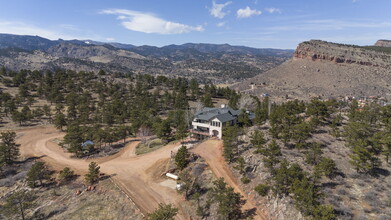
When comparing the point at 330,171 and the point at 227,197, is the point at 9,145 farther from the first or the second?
the point at 330,171

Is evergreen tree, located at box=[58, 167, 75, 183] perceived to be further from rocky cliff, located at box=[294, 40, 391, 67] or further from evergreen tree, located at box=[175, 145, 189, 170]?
rocky cliff, located at box=[294, 40, 391, 67]

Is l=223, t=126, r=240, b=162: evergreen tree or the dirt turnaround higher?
l=223, t=126, r=240, b=162: evergreen tree

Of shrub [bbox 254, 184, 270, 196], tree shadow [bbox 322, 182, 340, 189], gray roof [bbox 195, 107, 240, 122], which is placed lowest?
shrub [bbox 254, 184, 270, 196]

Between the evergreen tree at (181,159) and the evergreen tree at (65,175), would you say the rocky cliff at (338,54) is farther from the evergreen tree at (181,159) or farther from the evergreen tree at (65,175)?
the evergreen tree at (65,175)

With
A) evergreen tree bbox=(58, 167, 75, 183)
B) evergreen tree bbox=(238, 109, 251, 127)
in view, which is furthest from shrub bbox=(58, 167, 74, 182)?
evergreen tree bbox=(238, 109, 251, 127)

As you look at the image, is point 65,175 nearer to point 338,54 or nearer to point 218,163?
point 218,163

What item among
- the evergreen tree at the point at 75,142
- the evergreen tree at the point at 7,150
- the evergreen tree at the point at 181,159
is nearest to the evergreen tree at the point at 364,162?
the evergreen tree at the point at 181,159

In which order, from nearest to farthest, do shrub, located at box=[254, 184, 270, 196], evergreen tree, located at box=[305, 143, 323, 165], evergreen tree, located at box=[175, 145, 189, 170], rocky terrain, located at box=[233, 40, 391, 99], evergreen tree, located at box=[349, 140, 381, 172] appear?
shrub, located at box=[254, 184, 270, 196] < evergreen tree, located at box=[349, 140, 381, 172] < evergreen tree, located at box=[305, 143, 323, 165] < evergreen tree, located at box=[175, 145, 189, 170] < rocky terrain, located at box=[233, 40, 391, 99]
